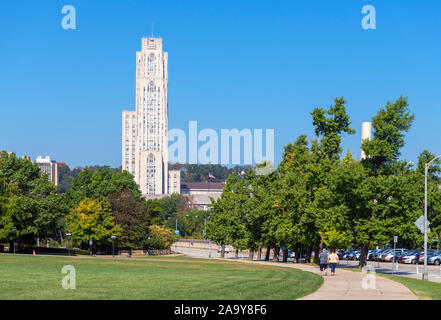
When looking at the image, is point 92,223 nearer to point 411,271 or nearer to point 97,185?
point 97,185

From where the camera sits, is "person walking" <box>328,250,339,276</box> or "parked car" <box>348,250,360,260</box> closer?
"person walking" <box>328,250,339,276</box>

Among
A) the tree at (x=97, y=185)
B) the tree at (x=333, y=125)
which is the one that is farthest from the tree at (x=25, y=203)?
the tree at (x=333, y=125)

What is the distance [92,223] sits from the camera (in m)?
99.6

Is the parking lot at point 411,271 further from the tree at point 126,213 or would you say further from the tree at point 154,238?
the tree at point 154,238

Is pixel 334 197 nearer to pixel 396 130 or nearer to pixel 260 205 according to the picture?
pixel 396 130

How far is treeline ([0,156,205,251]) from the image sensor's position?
282 ft

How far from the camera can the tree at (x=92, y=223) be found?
9931cm

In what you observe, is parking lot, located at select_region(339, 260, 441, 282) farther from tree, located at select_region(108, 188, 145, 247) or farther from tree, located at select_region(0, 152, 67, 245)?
tree, located at select_region(108, 188, 145, 247)

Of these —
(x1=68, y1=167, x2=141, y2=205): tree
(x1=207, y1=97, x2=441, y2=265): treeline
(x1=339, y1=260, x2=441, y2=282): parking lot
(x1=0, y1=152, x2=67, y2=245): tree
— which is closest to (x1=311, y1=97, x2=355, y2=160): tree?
(x1=207, y1=97, x2=441, y2=265): treeline

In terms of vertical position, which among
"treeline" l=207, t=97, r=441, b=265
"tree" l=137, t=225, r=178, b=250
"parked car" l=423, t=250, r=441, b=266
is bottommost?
"tree" l=137, t=225, r=178, b=250

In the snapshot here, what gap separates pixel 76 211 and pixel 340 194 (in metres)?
61.6

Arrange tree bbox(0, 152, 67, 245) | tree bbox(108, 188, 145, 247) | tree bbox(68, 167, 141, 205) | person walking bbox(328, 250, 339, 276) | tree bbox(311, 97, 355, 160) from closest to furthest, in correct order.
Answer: person walking bbox(328, 250, 339, 276), tree bbox(311, 97, 355, 160), tree bbox(0, 152, 67, 245), tree bbox(108, 188, 145, 247), tree bbox(68, 167, 141, 205)

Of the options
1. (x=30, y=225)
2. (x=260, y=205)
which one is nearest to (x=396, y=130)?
(x=260, y=205)
